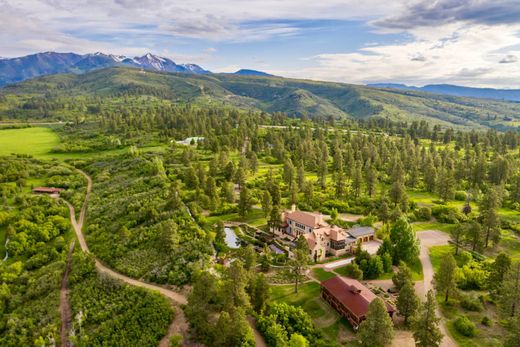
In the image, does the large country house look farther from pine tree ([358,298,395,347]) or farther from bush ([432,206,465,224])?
pine tree ([358,298,395,347])

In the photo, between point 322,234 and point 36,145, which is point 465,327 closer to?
point 322,234

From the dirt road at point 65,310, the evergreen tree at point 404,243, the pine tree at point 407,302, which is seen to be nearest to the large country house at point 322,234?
the evergreen tree at point 404,243

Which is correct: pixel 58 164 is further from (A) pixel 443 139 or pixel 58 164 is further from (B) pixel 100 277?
(A) pixel 443 139

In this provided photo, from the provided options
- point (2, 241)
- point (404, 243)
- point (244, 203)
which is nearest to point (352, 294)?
point (404, 243)

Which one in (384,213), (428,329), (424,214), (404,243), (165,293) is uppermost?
(428,329)

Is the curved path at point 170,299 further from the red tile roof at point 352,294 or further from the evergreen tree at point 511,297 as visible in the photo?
the evergreen tree at point 511,297
